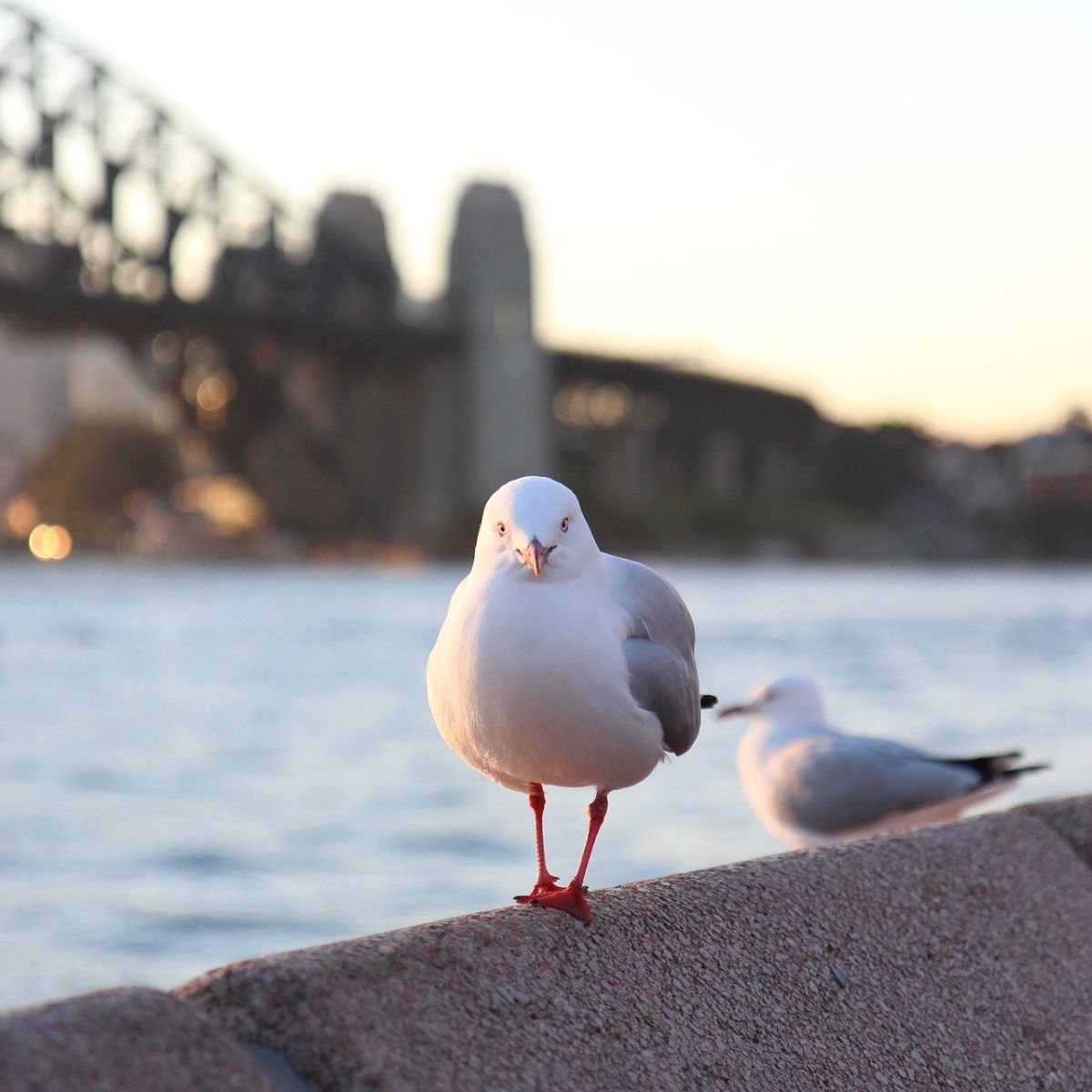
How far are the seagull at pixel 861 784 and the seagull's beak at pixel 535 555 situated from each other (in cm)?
166

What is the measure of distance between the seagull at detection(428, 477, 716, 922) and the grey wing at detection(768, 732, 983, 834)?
1449 millimetres

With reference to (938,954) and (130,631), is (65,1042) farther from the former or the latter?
(130,631)

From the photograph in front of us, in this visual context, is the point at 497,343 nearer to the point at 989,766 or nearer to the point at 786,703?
the point at 786,703

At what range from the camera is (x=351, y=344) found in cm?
4272

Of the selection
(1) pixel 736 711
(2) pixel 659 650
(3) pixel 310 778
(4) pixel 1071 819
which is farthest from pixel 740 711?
(3) pixel 310 778

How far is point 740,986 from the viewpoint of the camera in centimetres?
179

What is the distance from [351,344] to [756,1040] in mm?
41683

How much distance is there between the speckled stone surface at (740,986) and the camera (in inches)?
58.2

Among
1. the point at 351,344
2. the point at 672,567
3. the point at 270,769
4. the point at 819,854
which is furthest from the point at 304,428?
the point at 819,854

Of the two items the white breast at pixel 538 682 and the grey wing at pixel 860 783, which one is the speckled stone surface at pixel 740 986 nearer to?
the white breast at pixel 538 682

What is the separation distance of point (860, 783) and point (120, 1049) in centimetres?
213

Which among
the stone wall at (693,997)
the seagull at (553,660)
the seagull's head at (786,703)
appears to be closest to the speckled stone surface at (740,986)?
the stone wall at (693,997)

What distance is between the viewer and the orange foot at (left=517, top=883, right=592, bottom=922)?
5.84 ft

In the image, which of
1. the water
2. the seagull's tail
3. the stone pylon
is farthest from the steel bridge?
the seagull's tail
